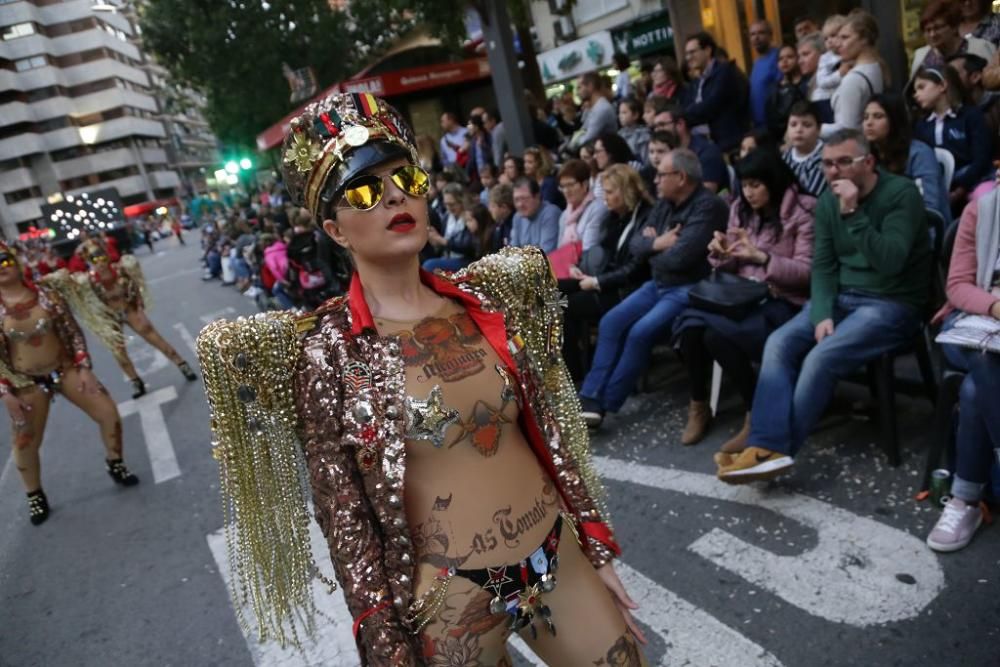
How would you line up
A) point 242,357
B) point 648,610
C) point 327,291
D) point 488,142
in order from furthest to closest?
point 488,142 < point 327,291 < point 648,610 < point 242,357

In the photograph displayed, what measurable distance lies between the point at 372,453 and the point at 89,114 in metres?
78.4

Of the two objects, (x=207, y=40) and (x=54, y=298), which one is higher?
(x=207, y=40)

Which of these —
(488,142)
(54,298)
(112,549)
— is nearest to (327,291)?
(488,142)

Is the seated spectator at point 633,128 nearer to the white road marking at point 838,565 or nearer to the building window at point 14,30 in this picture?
the white road marking at point 838,565

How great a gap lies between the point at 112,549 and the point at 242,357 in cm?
436

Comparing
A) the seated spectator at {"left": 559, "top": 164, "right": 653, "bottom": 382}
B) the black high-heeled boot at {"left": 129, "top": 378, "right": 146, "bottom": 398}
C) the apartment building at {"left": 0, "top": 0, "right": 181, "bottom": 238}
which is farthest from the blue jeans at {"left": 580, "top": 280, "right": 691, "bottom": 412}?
the apartment building at {"left": 0, "top": 0, "right": 181, "bottom": 238}

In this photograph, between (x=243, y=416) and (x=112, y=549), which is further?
(x=112, y=549)

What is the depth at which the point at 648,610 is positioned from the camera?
10.5 feet

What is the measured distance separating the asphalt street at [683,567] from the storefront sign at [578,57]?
15407 mm

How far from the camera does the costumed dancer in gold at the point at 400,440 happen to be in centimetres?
169

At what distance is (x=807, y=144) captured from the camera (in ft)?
16.4

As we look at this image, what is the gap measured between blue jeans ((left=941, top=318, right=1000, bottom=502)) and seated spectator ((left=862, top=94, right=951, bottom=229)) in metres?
1.56

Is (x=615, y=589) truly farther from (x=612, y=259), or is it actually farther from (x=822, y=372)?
(x=612, y=259)

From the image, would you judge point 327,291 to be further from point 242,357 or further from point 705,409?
point 242,357
